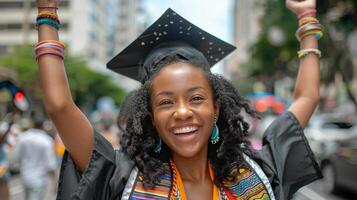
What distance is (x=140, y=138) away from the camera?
172cm

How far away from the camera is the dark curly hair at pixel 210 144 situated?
1.68 metres

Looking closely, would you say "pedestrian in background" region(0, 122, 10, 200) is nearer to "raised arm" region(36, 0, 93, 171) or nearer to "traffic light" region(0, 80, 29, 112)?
"traffic light" region(0, 80, 29, 112)

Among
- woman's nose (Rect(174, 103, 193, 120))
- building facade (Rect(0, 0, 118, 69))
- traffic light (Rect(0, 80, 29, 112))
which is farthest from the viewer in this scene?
building facade (Rect(0, 0, 118, 69))

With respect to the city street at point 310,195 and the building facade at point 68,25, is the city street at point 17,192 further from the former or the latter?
the building facade at point 68,25

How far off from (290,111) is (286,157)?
0.22 metres

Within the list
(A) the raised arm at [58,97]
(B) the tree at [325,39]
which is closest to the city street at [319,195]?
(B) the tree at [325,39]

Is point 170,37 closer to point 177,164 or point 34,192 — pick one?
point 177,164

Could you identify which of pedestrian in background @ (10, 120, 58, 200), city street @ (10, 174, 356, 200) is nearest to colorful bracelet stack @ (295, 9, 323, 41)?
pedestrian in background @ (10, 120, 58, 200)

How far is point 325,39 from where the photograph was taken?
16.5 m

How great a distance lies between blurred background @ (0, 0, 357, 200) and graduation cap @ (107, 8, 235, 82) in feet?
0.51

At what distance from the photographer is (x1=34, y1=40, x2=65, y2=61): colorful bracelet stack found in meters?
1.54

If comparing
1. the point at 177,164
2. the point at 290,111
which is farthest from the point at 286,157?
the point at 177,164

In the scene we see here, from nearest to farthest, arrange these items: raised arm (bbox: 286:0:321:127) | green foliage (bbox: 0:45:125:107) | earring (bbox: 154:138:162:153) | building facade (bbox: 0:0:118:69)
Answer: earring (bbox: 154:138:162:153)
raised arm (bbox: 286:0:321:127)
green foliage (bbox: 0:45:125:107)
building facade (bbox: 0:0:118:69)

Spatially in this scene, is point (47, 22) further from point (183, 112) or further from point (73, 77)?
point (73, 77)
